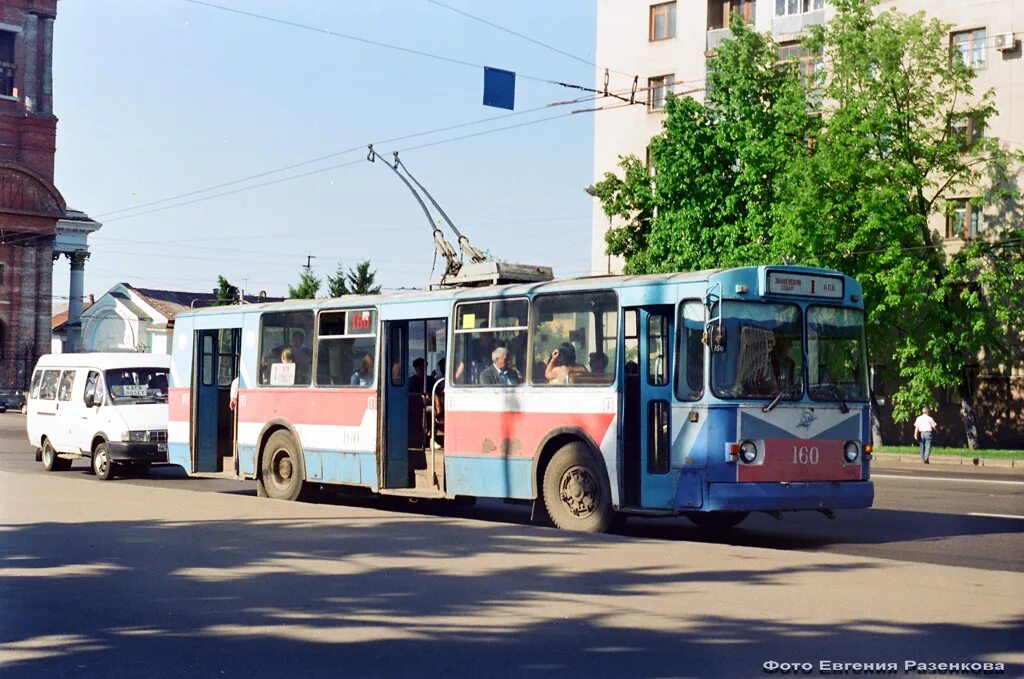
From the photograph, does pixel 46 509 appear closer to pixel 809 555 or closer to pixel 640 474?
pixel 640 474

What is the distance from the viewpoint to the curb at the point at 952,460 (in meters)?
36.1

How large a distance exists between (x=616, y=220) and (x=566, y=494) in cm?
4349

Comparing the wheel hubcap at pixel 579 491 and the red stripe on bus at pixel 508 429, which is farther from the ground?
the red stripe on bus at pixel 508 429

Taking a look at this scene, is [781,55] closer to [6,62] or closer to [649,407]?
[649,407]

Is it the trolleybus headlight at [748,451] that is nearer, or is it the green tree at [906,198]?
the trolleybus headlight at [748,451]

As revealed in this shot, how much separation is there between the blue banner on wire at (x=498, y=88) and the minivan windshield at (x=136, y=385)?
776 centimetres

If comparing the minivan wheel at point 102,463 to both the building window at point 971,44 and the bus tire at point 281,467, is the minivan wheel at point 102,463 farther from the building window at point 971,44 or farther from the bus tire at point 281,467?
the building window at point 971,44

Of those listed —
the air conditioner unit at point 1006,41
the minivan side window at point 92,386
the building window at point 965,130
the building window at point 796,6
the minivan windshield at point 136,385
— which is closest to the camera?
the minivan windshield at point 136,385

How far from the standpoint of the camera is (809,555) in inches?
453

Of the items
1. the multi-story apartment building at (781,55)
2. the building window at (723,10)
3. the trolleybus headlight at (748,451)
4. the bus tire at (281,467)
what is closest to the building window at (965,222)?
the multi-story apartment building at (781,55)

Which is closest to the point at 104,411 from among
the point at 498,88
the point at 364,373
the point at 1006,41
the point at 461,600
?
the point at 364,373

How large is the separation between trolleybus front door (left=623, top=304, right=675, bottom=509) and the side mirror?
630 mm

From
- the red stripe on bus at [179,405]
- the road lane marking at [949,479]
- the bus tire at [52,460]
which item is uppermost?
the red stripe on bus at [179,405]

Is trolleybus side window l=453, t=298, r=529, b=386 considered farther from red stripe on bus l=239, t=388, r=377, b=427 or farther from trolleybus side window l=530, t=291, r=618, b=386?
red stripe on bus l=239, t=388, r=377, b=427
